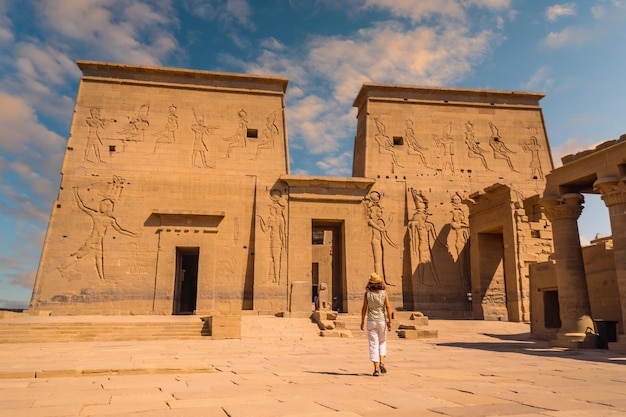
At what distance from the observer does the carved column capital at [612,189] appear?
29.9 ft

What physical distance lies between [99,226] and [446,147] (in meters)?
15.1

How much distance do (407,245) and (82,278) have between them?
12822 millimetres

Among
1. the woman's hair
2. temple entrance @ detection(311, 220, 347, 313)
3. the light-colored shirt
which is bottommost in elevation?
the light-colored shirt

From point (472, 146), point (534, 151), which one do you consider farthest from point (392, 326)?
point (534, 151)

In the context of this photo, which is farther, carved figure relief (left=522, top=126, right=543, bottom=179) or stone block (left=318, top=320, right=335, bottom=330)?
carved figure relief (left=522, top=126, right=543, bottom=179)

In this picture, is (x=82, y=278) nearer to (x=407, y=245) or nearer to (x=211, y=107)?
(x=211, y=107)

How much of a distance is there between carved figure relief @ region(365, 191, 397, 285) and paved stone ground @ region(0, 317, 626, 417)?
963 centimetres

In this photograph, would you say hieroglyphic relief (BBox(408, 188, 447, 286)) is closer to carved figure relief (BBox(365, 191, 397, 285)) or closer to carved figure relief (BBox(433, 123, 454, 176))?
carved figure relief (BBox(365, 191, 397, 285))

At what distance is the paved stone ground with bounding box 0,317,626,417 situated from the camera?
11.2 feet

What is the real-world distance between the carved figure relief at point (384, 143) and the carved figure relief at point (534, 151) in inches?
248

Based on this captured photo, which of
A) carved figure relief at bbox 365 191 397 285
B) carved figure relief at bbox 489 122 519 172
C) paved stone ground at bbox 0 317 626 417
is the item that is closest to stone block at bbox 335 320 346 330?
paved stone ground at bbox 0 317 626 417

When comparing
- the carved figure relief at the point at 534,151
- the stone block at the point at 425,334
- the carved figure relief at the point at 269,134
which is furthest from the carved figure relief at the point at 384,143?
the stone block at the point at 425,334

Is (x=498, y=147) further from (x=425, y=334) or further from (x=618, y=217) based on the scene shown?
(x=618, y=217)

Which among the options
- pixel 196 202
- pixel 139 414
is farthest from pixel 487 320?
pixel 139 414
